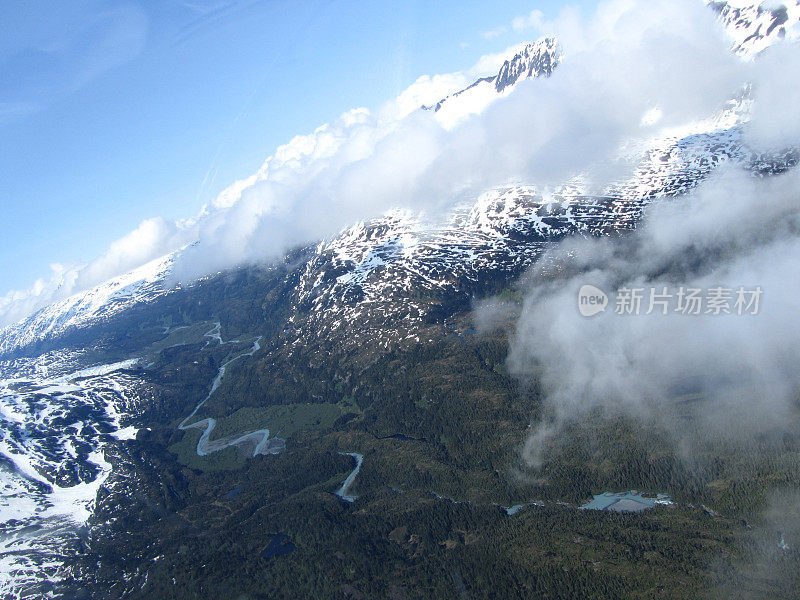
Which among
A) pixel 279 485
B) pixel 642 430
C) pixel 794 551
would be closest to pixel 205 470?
pixel 279 485

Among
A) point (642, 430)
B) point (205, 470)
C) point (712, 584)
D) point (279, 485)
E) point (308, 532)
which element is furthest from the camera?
point (205, 470)

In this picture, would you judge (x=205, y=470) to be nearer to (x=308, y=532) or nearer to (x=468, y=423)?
(x=308, y=532)

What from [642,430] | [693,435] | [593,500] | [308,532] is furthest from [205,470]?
[693,435]

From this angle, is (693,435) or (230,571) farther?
(693,435)

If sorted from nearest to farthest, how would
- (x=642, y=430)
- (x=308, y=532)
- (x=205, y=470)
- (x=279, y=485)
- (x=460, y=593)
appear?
(x=460, y=593) → (x=308, y=532) → (x=642, y=430) → (x=279, y=485) → (x=205, y=470)

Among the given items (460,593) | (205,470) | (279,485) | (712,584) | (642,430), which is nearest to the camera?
(712,584)

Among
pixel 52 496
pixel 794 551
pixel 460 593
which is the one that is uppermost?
pixel 52 496

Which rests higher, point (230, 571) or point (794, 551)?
point (230, 571)

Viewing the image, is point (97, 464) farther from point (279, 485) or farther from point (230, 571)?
point (230, 571)

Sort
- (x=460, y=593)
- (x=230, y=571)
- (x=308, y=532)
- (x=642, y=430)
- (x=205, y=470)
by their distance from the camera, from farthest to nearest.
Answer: (x=205, y=470) < (x=642, y=430) < (x=308, y=532) < (x=230, y=571) < (x=460, y=593)
